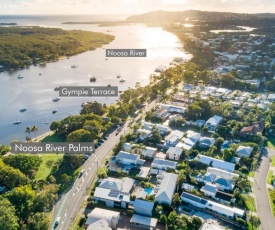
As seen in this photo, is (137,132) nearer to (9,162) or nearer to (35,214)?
(9,162)

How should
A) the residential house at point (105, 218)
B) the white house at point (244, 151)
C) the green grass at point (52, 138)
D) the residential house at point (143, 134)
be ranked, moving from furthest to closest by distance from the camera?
the green grass at point (52, 138)
the residential house at point (143, 134)
the white house at point (244, 151)
the residential house at point (105, 218)

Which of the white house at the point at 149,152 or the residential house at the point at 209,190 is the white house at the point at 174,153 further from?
the residential house at the point at 209,190

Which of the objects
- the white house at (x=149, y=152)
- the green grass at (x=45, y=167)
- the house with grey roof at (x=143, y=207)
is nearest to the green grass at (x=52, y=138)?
the green grass at (x=45, y=167)

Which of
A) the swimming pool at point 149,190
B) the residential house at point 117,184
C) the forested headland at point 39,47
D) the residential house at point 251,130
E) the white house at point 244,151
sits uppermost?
the forested headland at point 39,47

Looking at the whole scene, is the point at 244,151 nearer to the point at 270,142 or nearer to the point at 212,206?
the point at 270,142

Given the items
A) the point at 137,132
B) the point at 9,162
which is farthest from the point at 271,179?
the point at 9,162

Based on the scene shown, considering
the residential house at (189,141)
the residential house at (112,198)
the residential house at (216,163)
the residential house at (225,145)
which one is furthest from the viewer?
the residential house at (225,145)

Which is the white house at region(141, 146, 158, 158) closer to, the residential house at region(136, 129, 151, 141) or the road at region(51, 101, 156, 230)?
the residential house at region(136, 129, 151, 141)

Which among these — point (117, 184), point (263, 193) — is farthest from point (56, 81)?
point (263, 193)
